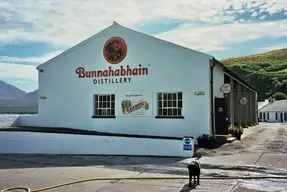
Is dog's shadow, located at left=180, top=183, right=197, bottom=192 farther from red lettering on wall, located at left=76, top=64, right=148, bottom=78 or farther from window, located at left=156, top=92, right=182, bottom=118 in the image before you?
red lettering on wall, located at left=76, top=64, right=148, bottom=78

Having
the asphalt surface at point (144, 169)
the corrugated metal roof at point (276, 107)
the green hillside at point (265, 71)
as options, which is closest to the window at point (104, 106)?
the asphalt surface at point (144, 169)

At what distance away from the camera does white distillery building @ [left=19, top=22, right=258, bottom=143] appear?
55.5 ft

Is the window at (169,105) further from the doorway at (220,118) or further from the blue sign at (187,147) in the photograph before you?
the blue sign at (187,147)

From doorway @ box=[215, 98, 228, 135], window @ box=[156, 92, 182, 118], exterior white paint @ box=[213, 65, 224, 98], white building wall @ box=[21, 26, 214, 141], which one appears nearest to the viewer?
white building wall @ box=[21, 26, 214, 141]

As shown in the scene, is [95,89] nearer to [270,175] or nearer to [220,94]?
[220,94]

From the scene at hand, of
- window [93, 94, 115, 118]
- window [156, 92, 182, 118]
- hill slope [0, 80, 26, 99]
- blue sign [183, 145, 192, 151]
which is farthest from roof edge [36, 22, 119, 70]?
hill slope [0, 80, 26, 99]

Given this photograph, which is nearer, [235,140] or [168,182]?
[168,182]

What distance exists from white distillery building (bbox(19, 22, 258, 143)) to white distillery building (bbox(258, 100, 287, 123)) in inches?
1774

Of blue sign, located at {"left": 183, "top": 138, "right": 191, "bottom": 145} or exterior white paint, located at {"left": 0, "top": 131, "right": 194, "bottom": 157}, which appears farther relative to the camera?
exterior white paint, located at {"left": 0, "top": 131, "right": 194, "bottom": 157}

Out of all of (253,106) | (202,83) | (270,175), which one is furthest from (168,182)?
(253,106)

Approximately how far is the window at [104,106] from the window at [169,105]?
9.35 feet

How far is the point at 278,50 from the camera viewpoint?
170 m

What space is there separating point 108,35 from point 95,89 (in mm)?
3206

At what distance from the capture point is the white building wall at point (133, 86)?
16859 mm
